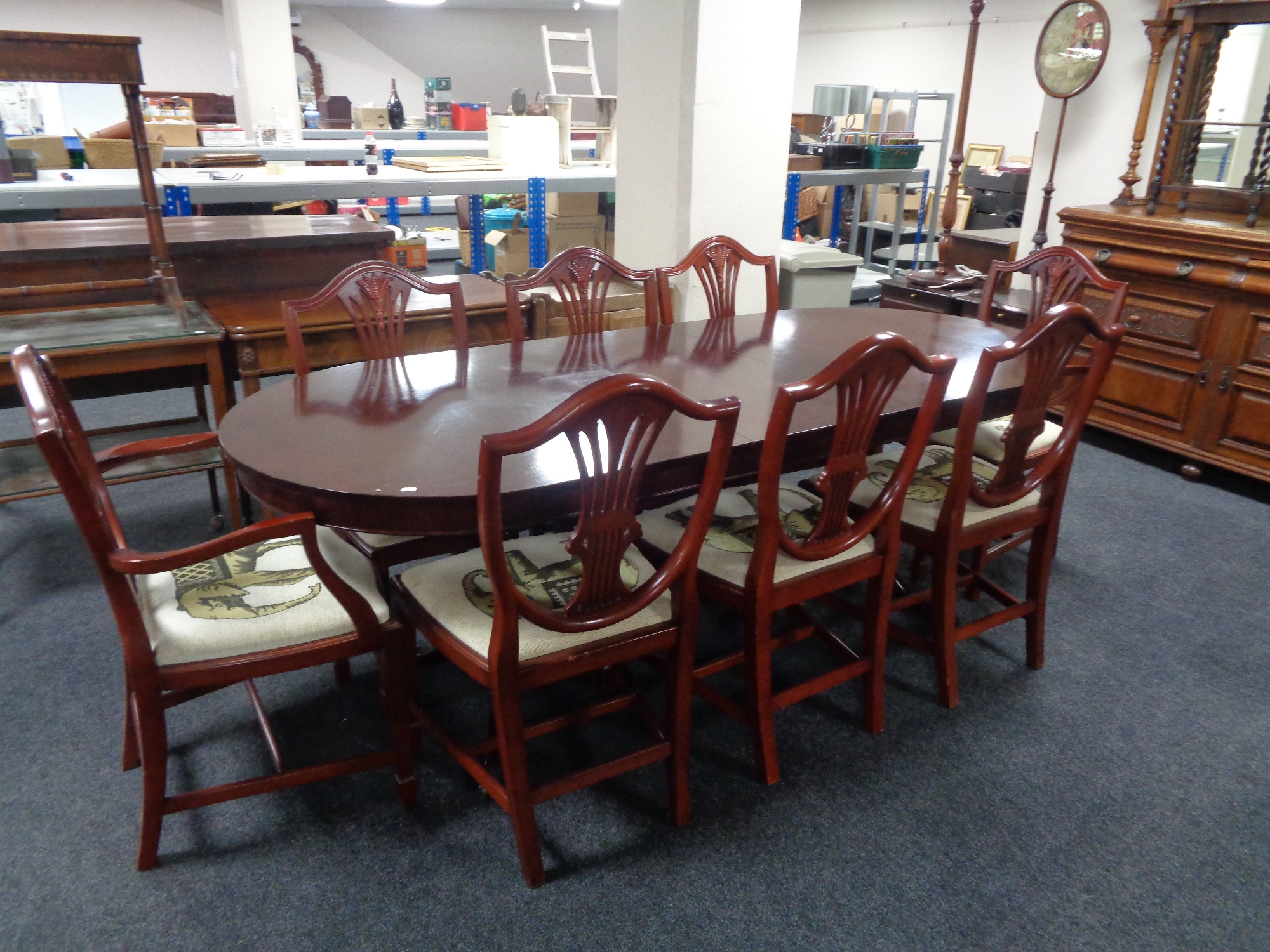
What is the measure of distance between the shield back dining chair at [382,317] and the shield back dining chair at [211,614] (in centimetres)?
37

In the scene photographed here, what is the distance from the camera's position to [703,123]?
3447 mm

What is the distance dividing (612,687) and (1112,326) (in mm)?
1428

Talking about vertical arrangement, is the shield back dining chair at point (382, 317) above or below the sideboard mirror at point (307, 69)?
below

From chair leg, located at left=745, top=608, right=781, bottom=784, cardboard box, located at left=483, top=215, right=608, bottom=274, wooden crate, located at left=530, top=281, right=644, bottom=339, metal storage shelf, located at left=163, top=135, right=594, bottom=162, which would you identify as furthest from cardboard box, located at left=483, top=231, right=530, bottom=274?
chair leg, located at left=745, top=608, right=781, bottom=784

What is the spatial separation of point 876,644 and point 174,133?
20.4 feet

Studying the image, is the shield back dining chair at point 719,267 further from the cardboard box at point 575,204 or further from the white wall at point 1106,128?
the cardboard box at point 575,204

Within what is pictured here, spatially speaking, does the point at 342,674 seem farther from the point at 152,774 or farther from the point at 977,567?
the point at 977,567

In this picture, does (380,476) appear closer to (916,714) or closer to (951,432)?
(916,714)

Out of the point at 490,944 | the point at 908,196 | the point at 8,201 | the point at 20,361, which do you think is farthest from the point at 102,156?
the point at 908,196

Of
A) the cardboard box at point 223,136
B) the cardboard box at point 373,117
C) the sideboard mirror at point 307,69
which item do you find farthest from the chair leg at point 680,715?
the sideboard mirror at point 307,69

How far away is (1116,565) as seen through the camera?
285cm

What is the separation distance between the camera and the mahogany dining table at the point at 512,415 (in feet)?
4.94

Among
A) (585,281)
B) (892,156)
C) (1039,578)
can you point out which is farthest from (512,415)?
(892,156)

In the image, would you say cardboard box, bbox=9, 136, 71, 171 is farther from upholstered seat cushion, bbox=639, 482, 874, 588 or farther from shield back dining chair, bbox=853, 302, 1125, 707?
shield back dining chair, bbox=853, 302, 1125, 707
